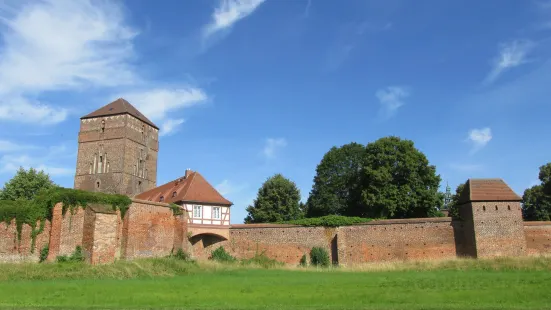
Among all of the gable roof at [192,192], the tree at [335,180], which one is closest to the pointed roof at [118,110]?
the gable roof at [192,192]

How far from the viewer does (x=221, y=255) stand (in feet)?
Result: 112

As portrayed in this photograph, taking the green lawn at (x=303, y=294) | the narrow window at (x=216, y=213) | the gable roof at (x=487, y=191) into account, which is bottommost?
the green lawn at (x=303, y=294)

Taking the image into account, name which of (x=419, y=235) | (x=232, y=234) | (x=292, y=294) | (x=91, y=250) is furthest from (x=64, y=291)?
(x=419, y=235)

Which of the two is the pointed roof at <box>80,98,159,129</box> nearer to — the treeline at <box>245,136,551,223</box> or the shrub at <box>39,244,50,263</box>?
the treeline at <box>245,136,551,223</box>

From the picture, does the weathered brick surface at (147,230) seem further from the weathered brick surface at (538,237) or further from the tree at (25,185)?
the weathered brick surface at (538,237)

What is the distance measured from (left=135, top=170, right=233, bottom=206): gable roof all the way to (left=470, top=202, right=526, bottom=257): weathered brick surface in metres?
16.8

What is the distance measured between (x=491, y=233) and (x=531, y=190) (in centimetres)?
1678

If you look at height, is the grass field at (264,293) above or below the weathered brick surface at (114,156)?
below

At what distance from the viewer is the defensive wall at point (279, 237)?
26.6 meters

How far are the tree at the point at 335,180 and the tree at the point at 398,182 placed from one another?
5398mm

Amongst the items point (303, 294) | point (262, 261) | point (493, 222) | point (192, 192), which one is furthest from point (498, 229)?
point (192, 192)

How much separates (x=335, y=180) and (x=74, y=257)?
26174 millimetres

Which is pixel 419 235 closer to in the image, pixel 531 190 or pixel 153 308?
pixel 531 190

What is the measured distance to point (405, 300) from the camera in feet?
45.3
